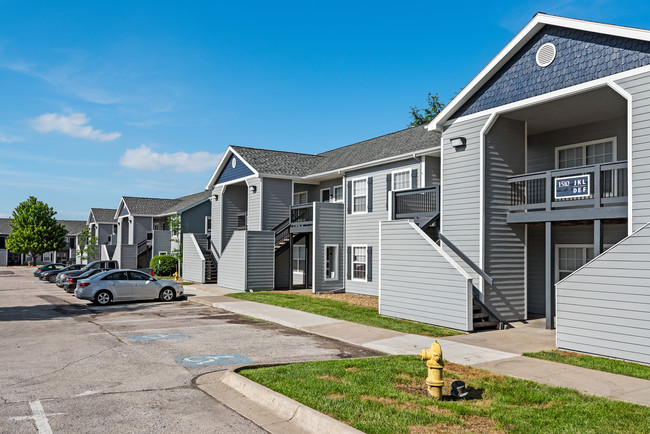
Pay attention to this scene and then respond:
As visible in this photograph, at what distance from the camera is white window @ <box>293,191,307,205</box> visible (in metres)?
30.4

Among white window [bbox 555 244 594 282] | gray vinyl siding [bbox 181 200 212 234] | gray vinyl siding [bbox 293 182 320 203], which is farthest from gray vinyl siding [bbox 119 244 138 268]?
white window [bbox 555 244 594 282]

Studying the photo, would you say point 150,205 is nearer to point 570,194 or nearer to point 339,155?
point 339,155

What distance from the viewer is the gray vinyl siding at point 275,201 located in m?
28.0

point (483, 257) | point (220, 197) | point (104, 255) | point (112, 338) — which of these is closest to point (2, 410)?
point (112, 338)

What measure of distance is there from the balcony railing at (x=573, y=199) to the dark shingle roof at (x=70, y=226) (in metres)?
83.2

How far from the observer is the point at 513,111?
15141 mm

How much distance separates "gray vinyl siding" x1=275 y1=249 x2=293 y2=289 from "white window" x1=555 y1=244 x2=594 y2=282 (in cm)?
1492

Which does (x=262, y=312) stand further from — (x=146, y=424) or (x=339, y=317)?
(x=146, y=424)

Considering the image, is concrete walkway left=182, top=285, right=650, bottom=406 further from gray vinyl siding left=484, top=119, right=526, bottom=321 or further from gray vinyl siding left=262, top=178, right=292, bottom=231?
gray vinyl siding left=262, top=178, right=292, bottom=231

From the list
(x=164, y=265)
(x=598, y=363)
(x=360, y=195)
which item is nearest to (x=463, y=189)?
(x=598, y=363)

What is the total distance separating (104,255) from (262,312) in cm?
4087

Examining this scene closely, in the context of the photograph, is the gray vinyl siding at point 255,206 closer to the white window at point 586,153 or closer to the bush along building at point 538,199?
the bush along building at point 538,199

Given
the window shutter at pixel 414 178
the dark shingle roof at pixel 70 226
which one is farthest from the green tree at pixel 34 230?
the window shutter at pixel 414 178

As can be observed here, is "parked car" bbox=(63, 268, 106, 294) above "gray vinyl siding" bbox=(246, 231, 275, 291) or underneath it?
underneath
